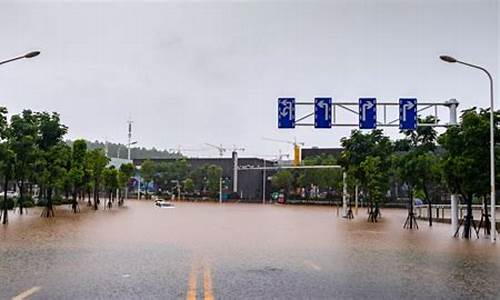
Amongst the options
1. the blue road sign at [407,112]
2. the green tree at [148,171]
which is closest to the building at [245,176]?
the green tree at [148,171]

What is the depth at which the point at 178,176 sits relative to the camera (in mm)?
109312

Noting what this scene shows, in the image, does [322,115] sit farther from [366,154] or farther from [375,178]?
[366,154]

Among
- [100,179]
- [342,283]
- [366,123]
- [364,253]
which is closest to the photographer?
[342,283]

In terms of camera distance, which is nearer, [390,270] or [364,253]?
[390,270]

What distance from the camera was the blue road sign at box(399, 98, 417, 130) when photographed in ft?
93.1

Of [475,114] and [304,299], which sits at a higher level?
[475,114]

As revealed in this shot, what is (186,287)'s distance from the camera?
10.8 m

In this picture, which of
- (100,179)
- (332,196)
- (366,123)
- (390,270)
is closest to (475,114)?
(366,123)

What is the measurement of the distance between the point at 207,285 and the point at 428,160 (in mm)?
25042

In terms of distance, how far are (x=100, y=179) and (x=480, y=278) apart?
52234mm

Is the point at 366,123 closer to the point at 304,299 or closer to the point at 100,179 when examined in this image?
the point at 304,299

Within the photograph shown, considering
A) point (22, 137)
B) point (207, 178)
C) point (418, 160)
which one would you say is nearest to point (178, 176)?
point (207, 178)

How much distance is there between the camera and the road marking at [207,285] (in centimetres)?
986

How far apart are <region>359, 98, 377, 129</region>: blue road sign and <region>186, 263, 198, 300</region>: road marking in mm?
16638
